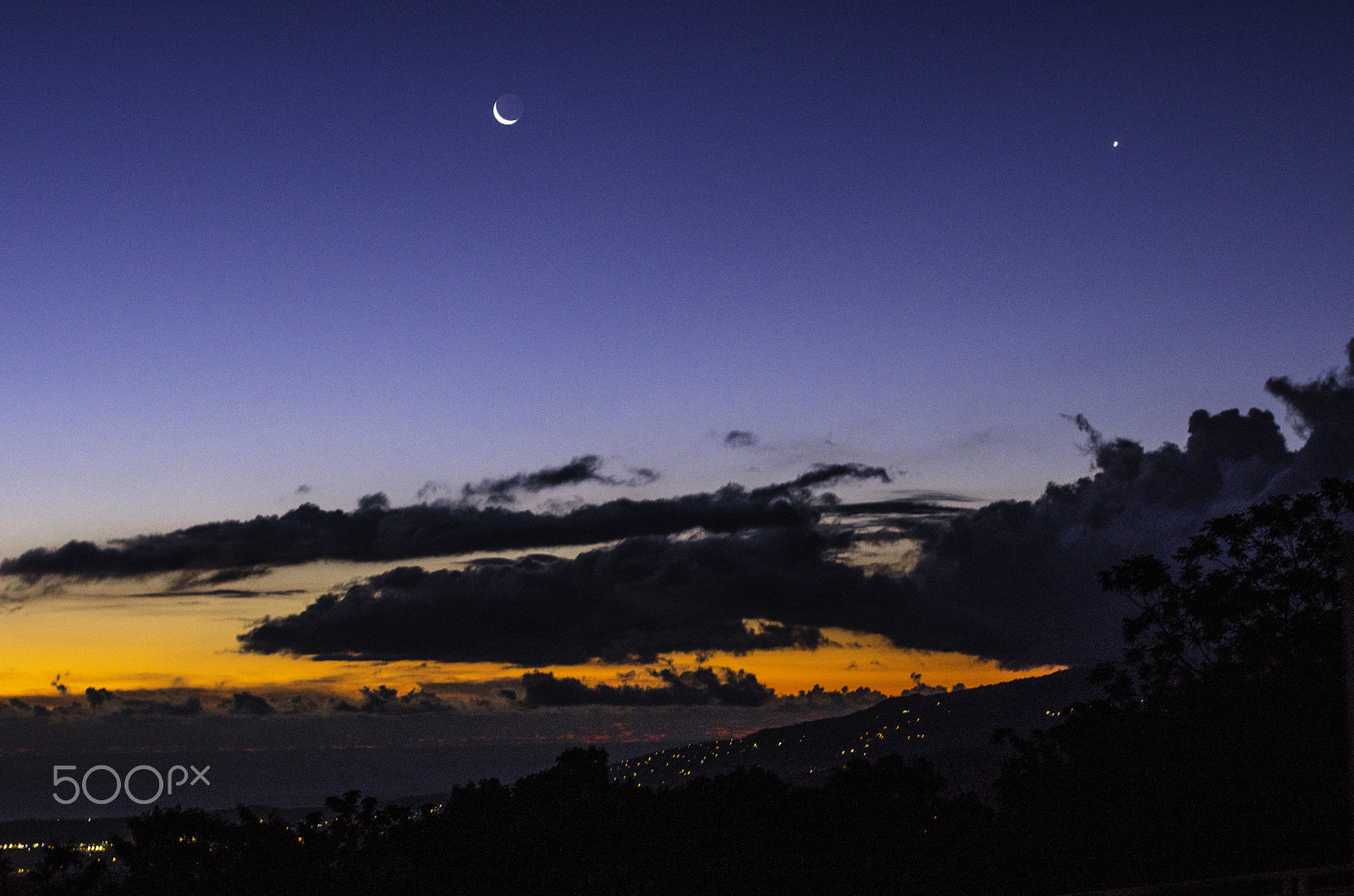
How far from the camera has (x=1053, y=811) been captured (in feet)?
102

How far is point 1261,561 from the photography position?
1264 inches

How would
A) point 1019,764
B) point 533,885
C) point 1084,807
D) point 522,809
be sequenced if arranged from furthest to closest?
point 522,809 < point 1019,764 < point 533,885 < point 1084,807

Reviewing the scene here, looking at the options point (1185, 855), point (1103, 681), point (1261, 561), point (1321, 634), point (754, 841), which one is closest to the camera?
point (1185, 855)

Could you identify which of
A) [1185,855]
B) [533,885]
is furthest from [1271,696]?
[533,885]

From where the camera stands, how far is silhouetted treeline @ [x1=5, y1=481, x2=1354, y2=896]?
23.4 meters

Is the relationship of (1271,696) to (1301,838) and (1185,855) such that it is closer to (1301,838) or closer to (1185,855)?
(1301,838)

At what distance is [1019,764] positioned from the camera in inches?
1705

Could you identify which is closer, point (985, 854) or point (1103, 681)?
point (985, 854)

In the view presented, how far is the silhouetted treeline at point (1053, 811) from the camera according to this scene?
23.4m

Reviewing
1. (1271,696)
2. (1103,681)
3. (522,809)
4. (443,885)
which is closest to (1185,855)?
(1271,696)

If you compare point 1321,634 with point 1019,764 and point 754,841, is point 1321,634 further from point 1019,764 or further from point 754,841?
point 754,841

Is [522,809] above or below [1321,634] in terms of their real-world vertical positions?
below

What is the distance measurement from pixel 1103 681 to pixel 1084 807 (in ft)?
33.2

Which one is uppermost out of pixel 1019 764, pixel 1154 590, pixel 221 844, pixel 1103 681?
pixel 1154 590
